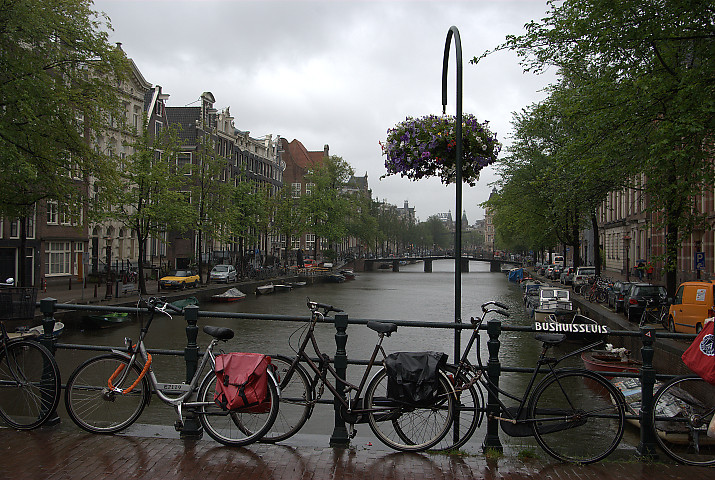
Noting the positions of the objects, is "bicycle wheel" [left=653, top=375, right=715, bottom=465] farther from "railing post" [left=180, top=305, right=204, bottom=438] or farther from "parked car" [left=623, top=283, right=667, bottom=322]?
"parked car" [left=623, top=283, right=667, bottom=322]

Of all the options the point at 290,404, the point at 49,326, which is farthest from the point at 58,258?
the point at 290,404

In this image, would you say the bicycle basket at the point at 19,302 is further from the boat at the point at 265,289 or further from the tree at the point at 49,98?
the boat at the point at 265,289

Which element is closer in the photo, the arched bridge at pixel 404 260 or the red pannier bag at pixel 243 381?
the red pannier bag at pixel 243 381

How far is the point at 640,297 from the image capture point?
22531 millimetres

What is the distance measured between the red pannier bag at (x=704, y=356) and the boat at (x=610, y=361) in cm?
1002

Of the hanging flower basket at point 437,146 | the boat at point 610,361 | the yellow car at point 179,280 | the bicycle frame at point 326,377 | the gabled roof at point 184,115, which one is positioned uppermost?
the gabled roof at point 184,115

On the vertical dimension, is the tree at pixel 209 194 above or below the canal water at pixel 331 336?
above

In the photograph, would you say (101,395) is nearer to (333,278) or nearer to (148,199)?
(148,199)

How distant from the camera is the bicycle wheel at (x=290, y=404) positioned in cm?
554

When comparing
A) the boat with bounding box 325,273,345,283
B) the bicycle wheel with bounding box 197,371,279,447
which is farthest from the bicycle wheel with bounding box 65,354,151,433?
the boat with bounding box 325,273,345,283

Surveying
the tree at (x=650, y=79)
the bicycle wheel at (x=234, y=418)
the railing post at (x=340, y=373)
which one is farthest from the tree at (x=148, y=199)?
the railing post at (x=340, y=373)

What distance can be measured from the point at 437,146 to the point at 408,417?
9.91 ft

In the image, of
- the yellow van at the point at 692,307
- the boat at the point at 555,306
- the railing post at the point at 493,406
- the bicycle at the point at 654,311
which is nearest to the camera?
the railing post at the point at 493,406

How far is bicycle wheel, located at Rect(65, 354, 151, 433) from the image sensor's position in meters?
5.77
